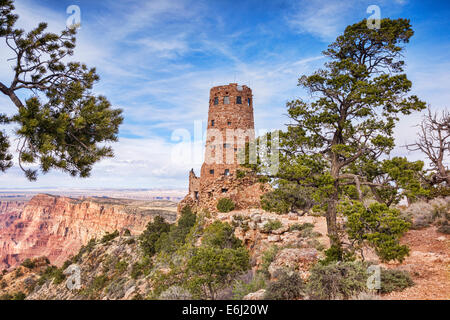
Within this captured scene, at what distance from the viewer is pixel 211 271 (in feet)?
34.3

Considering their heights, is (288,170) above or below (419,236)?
above

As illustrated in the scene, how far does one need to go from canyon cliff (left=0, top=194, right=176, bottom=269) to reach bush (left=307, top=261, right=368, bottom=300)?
71.0 m

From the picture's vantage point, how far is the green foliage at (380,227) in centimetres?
727

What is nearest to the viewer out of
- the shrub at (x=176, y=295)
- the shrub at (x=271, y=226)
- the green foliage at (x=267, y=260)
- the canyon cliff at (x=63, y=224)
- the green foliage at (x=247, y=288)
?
the green foliage at (x=247, y=288)

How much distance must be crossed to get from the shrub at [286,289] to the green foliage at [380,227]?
7.14 feet

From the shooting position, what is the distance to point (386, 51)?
435 inches

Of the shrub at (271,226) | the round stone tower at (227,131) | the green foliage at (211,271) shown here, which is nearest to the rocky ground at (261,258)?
the shrub at (271,226)

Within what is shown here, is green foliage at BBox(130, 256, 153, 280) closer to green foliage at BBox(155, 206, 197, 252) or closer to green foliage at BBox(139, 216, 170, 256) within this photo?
green foliage at BBox(155, 206, 197, 252)

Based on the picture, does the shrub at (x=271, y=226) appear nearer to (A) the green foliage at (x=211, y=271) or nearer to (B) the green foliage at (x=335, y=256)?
(A) the green foliage at (x=211, y=271)

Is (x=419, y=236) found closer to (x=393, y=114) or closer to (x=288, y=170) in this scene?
(x=393, y=114)
